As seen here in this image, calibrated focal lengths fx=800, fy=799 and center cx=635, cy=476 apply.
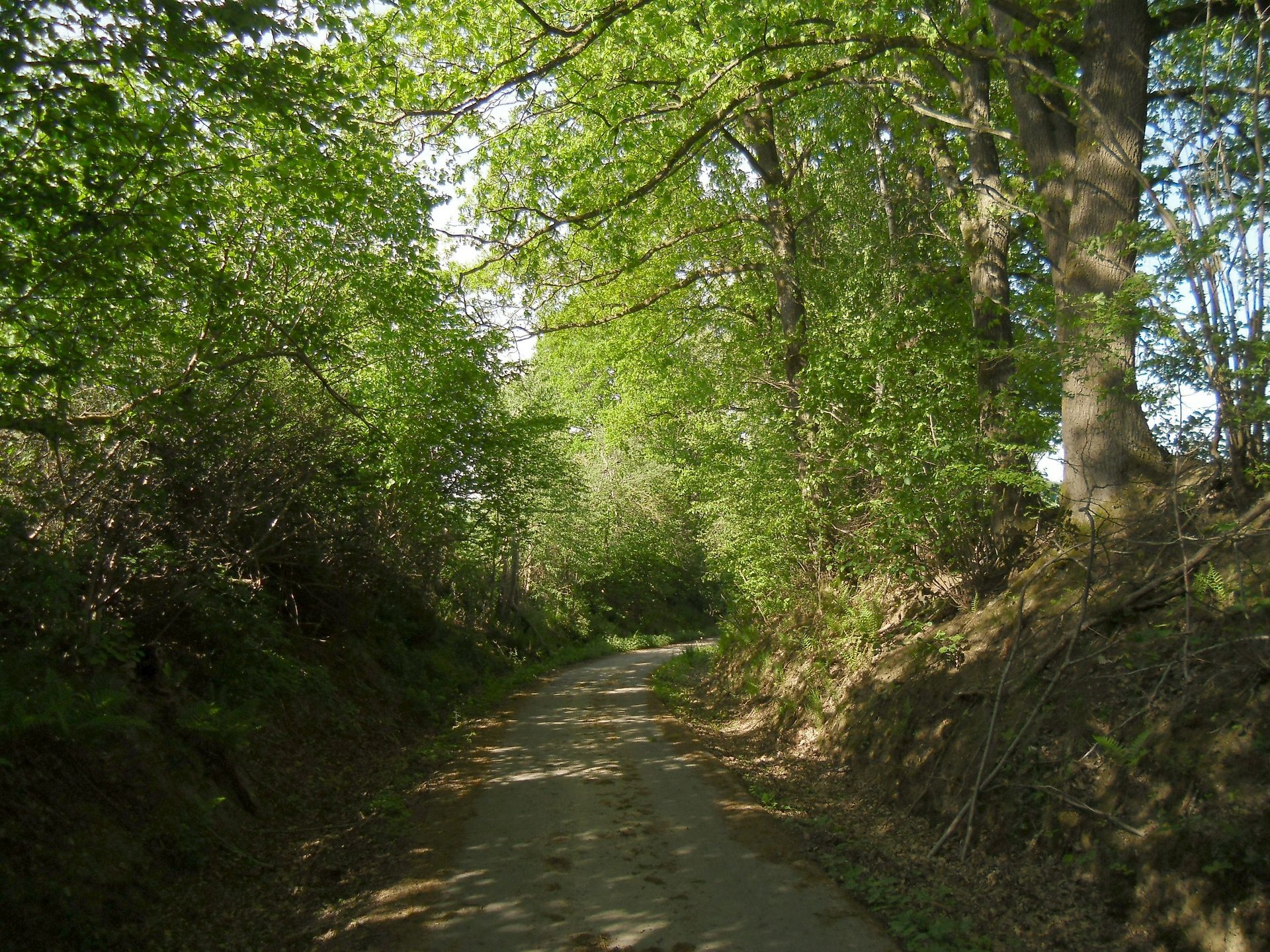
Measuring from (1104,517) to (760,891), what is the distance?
4353mm

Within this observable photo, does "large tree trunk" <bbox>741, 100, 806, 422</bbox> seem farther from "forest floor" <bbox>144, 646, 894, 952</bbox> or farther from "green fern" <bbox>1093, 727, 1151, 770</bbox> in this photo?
"green fern" <bbox>1093, 727, 1151, 770</bbox>

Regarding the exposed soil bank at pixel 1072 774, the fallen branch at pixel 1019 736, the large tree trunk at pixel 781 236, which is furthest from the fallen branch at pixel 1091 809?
the large tree trunk at pixel 781 236

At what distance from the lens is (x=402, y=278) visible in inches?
422

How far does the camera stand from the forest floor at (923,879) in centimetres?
479

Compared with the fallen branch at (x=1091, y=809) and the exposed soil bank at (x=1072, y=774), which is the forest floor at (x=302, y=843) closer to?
the exposed soil bank at (x=1072, y=774)

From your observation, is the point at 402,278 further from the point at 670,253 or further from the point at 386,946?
the point at 386,946

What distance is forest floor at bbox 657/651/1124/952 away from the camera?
4.79 m

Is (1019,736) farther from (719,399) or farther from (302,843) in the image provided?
(719,399)

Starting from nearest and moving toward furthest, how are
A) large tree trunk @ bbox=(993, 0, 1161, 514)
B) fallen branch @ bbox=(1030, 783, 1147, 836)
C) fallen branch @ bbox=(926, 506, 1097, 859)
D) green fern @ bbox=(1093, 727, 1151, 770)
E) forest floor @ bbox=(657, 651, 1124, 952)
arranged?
forest floor @ bbox=(657, 651, 1124, 952)
fallen branch @ bbox=(1030, 783, 1147, 836)
green fern @ bbox=(1093, 727, 1151, 770)
fallen branch @ bbox=(926, 506, 1097, 859)
large tree trunk @ bbox=(993, 0, 1161, 514)

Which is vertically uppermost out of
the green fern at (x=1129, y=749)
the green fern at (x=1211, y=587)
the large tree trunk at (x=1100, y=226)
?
the large tree trunk at (x=1100, y=226)

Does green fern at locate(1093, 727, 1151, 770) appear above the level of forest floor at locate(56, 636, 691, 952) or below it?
above

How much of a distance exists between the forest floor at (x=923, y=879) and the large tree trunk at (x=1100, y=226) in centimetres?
340

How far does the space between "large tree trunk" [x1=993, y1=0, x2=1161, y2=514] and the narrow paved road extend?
174 inches

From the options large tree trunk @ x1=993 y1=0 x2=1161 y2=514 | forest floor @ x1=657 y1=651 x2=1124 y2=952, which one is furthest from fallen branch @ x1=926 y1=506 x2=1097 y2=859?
large tree trunk @ x1=993 y1=0 x2=1161 y2=514
